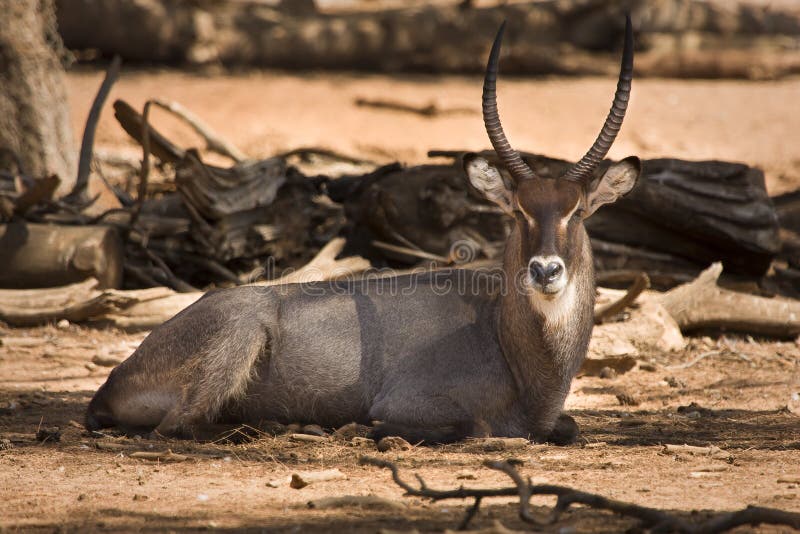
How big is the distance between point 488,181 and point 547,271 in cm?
103

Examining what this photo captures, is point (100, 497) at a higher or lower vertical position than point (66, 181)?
lower

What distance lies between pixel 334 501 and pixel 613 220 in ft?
19.9

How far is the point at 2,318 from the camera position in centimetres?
956

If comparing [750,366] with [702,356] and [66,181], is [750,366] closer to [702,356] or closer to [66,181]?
[702,356]

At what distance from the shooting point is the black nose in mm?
5793

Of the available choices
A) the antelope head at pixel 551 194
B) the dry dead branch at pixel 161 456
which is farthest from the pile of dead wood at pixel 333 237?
the dry dead branch at pixel 161 456

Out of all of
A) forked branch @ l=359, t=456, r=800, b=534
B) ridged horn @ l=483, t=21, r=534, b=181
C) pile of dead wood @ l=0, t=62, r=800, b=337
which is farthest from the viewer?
pile of dead wood @ l=0, t=62, r=800, b=337

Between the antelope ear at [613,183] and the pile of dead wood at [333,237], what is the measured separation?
248cm

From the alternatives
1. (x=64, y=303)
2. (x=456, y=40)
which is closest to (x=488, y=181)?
(x=64, y=303)

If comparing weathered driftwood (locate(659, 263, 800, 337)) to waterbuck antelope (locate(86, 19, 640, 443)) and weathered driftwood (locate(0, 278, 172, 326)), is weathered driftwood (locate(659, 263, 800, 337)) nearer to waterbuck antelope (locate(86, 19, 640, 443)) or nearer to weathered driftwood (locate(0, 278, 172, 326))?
waterbuck antelope (locate(86, 19, 640, 443))

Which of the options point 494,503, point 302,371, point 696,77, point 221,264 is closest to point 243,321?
point 302,371

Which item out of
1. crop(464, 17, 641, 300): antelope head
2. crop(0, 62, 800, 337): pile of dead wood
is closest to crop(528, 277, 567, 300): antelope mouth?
crop(464, 17, 641, 300): antelope head

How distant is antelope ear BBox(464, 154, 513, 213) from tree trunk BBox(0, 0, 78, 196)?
6.37 meters

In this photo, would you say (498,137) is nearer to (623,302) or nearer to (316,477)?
(316,477)
